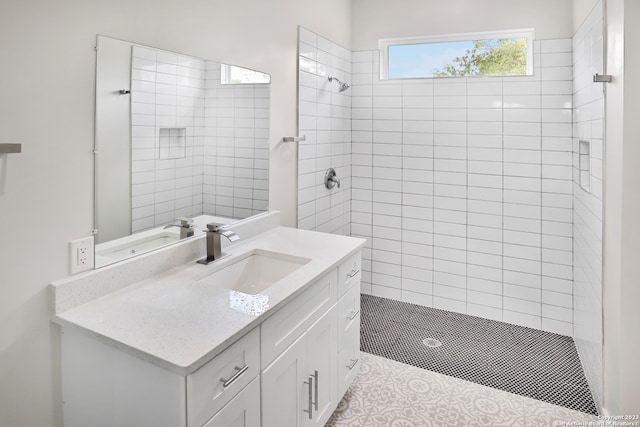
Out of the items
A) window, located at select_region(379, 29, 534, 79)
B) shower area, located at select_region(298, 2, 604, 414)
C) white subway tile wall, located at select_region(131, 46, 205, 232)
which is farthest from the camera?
window, located at select_region(379, 29, 534, 79)

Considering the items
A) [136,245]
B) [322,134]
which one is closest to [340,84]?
[322,134]

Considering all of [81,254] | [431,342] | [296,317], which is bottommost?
[431,342]

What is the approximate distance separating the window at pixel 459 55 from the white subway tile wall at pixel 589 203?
379 mm

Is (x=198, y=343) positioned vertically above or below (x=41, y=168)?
below

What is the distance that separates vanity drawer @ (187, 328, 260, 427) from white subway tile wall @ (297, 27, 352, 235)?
1.57 metres

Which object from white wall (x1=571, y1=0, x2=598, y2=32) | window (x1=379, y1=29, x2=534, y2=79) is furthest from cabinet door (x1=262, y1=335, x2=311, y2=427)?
window (x1=379, y1=29, x2=534, y2=79)

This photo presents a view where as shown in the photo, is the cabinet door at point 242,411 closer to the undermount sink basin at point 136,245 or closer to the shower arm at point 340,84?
the undermount sink basin at point 136,245

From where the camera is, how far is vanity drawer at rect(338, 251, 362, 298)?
2.02 metres

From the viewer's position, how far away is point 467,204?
3.31 metres

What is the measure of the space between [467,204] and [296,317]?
2.18 m

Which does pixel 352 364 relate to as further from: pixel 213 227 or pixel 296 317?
pixel 213 227

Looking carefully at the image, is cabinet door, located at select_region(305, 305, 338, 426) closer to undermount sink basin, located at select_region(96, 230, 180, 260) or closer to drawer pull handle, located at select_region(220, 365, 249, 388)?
drawer pull handle, located at select_region(220, 365, 249, 388)

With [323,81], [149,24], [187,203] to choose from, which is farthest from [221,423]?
[323,81]

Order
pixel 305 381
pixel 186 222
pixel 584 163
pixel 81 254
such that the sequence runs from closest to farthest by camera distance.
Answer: pixel 81 254 → pixel 305 381 → pixel 186 222 → pixel 584 163
